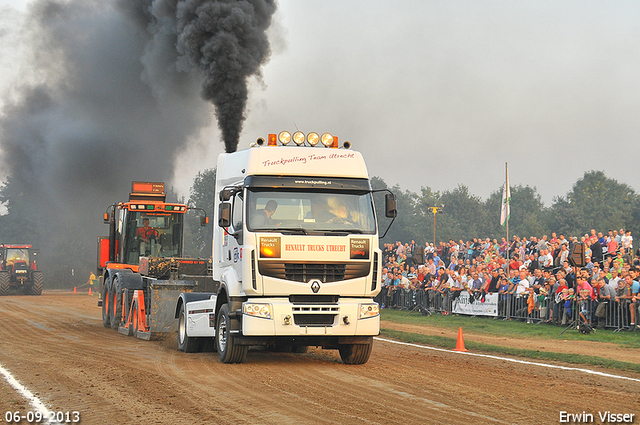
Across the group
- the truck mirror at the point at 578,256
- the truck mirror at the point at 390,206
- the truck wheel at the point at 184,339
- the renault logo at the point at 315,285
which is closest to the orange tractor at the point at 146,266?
the truck wheel at the point at 184,339

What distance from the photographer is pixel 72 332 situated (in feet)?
60.5

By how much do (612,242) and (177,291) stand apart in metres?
15.7

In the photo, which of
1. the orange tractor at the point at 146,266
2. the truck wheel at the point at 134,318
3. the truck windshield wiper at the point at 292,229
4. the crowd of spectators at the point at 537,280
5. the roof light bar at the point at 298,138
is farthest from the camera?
the crowd of spectators at the point at 537,280

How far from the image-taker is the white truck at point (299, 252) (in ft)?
36.9

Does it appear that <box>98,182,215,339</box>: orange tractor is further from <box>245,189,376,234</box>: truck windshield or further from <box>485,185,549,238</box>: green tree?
<box>485,185,549,238</box>: green tree

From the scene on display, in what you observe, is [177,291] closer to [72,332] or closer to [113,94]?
[72,332]

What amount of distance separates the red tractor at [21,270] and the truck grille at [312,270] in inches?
1395

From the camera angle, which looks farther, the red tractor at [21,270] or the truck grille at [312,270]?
the red tractor at [21,270]

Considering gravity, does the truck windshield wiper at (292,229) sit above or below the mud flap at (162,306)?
above

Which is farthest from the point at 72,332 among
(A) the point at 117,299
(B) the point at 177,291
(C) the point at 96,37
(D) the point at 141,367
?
(C) the point at 96,37

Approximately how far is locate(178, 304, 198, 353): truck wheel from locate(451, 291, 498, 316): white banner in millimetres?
13209

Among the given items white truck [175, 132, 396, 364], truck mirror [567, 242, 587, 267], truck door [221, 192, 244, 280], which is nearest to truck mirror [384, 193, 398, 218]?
white truck [175, 132, 396, 364]

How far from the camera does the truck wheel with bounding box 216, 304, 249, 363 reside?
11.8m

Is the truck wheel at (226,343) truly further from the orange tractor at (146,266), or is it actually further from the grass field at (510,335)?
the grass field at (510,335)
